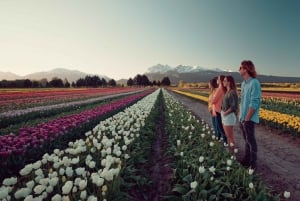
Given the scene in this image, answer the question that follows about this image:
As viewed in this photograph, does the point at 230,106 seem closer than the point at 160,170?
No

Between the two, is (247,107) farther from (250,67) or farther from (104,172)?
(104,172)

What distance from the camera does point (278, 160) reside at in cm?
674

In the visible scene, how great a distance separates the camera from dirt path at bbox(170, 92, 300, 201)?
5.04 m

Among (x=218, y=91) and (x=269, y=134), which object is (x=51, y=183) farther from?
(x=269, y=134)

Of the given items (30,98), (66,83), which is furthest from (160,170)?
(66,83)

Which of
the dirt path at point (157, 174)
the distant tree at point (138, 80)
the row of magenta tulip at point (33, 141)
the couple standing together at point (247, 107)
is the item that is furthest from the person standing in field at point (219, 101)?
the distant tree at point (138, 80)

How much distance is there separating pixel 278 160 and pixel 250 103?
2.87m

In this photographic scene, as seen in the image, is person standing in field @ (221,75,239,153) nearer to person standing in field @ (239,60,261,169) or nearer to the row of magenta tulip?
person standing in field @ (239,60,261,169)

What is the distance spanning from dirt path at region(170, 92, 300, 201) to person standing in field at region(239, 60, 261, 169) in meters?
0.65

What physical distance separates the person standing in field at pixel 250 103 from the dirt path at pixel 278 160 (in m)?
0.65

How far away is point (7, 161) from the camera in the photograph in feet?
15.4

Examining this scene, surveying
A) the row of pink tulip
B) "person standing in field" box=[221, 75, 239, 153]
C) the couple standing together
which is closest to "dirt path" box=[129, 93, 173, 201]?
the couple standing together

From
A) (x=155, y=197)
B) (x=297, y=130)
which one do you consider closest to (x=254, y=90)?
(x=155, y=197)

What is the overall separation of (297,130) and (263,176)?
5.00 meters
